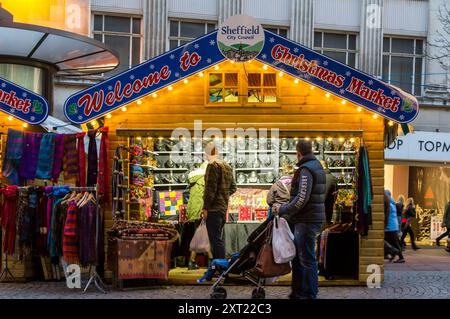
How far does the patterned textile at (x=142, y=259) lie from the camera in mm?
11203

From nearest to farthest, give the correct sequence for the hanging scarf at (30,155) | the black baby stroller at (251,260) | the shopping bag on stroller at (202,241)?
the black baby stroller at (251,260) → the shopping bag on stroller at (202,241) → the hanging scarf at (30,155)

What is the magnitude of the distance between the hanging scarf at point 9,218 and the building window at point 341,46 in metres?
15.5

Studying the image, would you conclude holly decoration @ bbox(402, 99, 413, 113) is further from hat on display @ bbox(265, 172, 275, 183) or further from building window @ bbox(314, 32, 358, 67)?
building window @ bbox(314, 32, 358, 67)

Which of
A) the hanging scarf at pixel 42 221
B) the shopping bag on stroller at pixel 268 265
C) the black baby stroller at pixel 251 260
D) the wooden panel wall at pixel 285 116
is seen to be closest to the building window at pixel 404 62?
the wooden panel wall at pixel 285 116

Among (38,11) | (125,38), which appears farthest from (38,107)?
(125,38)

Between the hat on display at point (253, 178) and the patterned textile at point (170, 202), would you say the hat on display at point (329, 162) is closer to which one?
the hat on display at point (253, 178)

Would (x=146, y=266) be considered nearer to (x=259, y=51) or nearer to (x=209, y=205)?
(x=209, y=205)

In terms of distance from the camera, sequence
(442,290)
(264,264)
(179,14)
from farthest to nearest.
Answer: (179,14) → (442,290) → (264,264)

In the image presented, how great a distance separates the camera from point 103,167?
11836 millimetres

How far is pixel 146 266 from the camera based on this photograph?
11.3 metres

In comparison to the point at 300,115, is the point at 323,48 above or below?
above

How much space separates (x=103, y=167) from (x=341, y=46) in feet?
50.1

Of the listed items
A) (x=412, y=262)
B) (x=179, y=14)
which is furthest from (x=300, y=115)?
(x=179, y=14)

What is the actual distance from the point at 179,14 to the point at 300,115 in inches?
516
